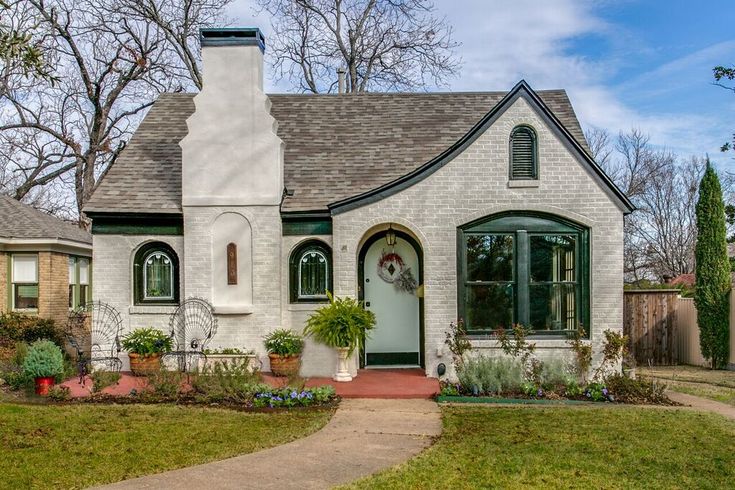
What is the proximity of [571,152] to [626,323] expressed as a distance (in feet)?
23.1

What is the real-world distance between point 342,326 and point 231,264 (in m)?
2.49

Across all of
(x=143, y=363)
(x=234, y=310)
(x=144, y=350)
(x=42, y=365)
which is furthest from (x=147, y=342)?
(x=42, y=365)

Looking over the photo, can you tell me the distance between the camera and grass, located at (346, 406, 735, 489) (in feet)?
21.6

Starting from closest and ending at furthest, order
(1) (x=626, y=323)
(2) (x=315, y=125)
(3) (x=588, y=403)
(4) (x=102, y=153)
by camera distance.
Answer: (3) (x=588, y=403)
(2) (x=315, y=125)
(1) (x=626, y=323)
(4) (x=102, y=153)

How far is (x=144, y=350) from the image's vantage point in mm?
12469

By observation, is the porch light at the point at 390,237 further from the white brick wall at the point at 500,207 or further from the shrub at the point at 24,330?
the shrub at the point at 24,330

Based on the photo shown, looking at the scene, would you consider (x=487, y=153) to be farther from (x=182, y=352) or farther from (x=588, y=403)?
(x=182, y=352)

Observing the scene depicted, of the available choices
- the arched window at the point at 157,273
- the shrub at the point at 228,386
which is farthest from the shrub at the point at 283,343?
the arched window at the point at 157,273

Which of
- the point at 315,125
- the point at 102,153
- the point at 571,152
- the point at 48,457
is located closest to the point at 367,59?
the point at 102,153

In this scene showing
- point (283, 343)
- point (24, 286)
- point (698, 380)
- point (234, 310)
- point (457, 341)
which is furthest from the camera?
point (24, 286)

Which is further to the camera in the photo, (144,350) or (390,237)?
(390,237)

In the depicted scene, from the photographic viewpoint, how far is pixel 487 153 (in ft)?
40.4

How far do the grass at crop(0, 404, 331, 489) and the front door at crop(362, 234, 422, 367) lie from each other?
160 inches

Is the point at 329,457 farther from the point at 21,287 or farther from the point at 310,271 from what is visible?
the point at 21,287
